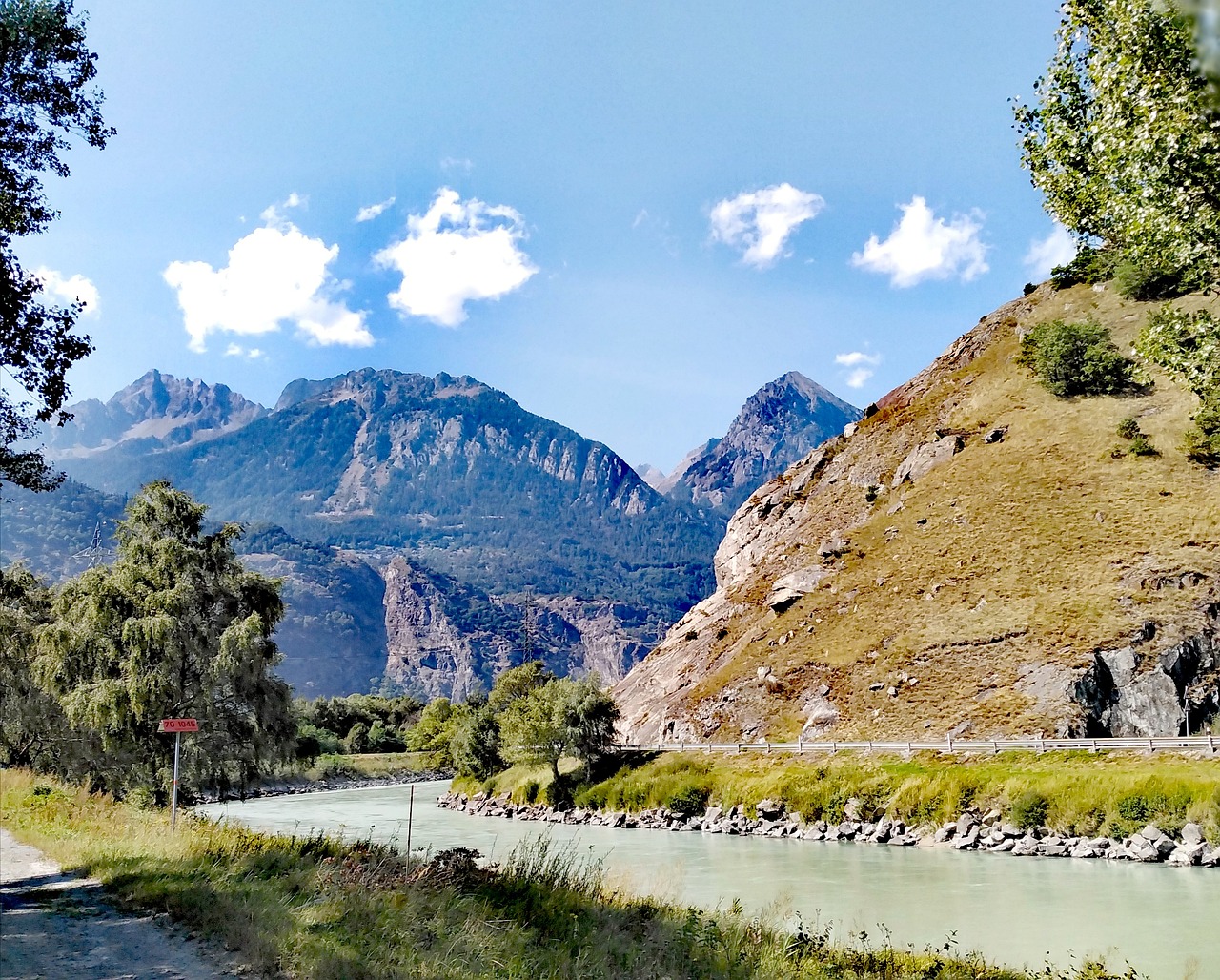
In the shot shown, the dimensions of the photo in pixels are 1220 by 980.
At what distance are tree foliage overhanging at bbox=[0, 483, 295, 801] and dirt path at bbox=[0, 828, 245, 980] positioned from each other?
13417 millimetres

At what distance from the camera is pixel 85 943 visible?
11.9 metres

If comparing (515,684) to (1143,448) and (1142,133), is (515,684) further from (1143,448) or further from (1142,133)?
(1142,133)

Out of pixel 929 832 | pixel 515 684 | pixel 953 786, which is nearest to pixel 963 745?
pixel 953 786

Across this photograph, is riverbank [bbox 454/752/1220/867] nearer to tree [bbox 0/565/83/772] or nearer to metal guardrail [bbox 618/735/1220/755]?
metal guardrail [bbox 618/735/1220/755]

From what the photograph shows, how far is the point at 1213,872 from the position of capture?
29.6 metres

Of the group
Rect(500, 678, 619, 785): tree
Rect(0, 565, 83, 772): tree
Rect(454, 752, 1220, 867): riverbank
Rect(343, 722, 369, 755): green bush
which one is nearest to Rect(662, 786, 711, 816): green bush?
Rect(454, 752, 1220, 867): riverbank

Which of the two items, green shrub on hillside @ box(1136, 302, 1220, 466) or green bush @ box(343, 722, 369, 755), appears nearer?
green shrub on hillside @ box(1136, 302, 1220, 466)

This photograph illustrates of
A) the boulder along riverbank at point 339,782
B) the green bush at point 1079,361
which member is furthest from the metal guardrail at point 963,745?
the green bush at point 1079,361

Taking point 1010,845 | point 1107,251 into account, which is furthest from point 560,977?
point 1010,845

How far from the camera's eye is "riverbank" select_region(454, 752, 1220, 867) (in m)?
34.2

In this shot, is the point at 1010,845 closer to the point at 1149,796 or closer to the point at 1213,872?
the point at 1149,796

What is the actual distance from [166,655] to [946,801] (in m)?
36.1

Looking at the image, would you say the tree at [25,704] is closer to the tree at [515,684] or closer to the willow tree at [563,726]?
the willow tree at [563,726]

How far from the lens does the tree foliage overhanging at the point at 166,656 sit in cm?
2858
